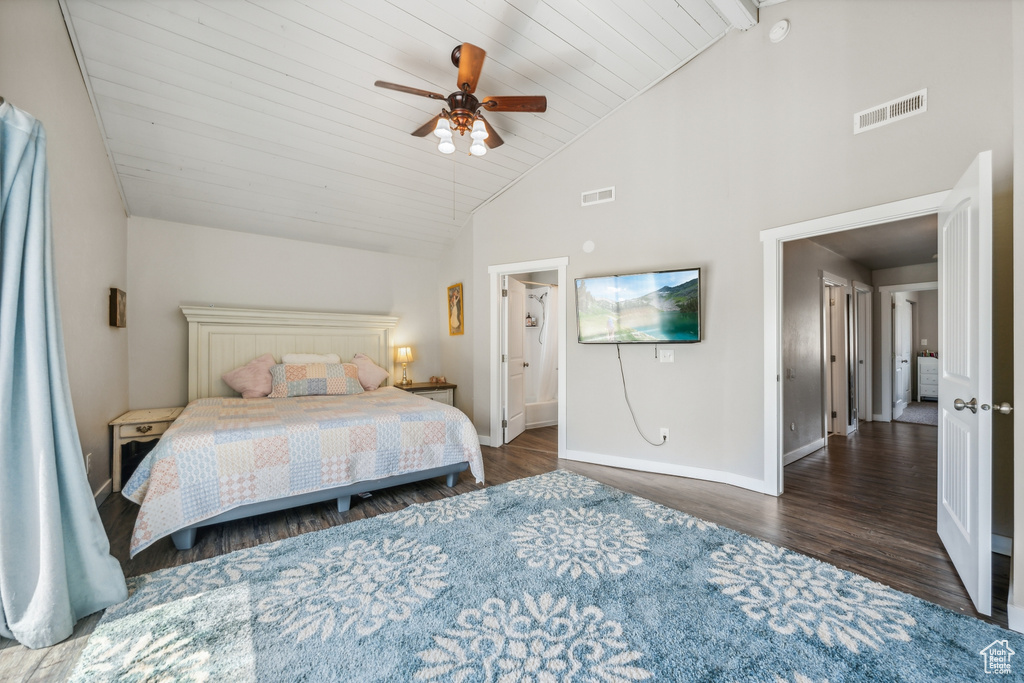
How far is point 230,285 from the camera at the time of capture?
173 inches

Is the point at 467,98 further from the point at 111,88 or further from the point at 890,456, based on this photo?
the point at 890,456

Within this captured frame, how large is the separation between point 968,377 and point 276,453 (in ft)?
11.5

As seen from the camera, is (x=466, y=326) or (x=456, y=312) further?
(x=456, y=312)

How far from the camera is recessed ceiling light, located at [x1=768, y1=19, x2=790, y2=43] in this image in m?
3.10

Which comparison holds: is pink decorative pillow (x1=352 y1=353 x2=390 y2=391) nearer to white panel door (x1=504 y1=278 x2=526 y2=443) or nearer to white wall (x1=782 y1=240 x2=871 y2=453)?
white panel door (x1=504 y1=278 x2=526 y2=443)

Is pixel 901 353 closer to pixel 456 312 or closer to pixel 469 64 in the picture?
pixel 456 312

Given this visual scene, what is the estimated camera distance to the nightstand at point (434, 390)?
16.2ft

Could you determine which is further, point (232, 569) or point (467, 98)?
point (467, 98)

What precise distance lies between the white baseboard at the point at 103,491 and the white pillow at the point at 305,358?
162 centimetres

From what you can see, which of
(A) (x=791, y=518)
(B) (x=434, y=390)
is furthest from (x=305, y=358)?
(A) (x=791, y=518)

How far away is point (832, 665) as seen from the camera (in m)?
1.47

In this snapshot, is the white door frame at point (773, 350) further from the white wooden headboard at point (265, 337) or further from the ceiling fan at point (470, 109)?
the white wooden headboard at point (265, 337)

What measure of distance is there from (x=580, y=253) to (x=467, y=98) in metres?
1.89

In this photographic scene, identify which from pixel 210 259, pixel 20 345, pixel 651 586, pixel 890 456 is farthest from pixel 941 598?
pixel 210 259
